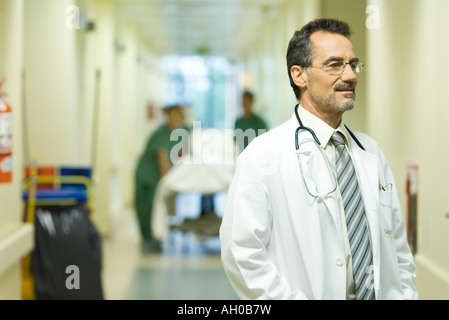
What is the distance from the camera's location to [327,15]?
7.73 ft

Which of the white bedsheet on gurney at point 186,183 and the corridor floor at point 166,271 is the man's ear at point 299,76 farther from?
the white bedsheet on gurney at point 186,183

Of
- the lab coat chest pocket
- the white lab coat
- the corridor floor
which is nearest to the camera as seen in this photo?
the white lab coat

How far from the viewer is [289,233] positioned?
1.89m

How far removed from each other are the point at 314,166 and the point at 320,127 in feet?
0.36

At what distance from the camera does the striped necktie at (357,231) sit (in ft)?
6.15

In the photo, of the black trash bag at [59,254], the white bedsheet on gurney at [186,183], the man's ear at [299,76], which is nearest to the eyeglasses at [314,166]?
the man's ear at [299,76]

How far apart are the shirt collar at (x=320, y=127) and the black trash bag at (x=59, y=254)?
2336 millimetres

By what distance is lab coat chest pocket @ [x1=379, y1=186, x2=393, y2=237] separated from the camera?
6.35 feet

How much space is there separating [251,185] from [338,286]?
0.33m

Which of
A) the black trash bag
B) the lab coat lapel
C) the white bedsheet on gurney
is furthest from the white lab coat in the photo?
the white bedsheet on gurney

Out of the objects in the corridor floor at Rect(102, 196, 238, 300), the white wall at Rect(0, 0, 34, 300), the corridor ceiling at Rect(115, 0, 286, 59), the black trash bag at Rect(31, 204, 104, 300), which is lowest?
the corridor floor at Rect(102, 196, 238, 300)

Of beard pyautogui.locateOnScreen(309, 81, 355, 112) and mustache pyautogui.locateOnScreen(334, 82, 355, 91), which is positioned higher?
mustache pyautogui.locateOnScreen(334, 82, 355, 91)

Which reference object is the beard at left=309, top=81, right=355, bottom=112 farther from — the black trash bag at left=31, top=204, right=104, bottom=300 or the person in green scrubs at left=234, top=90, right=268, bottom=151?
the black trash bag at left=31, top=204, right=104, bottom=300

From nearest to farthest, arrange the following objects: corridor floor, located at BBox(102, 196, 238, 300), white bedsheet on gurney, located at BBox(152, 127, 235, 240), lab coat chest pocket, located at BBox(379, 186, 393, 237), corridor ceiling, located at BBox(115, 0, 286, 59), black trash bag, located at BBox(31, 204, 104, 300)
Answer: lab coat chest pocket, located at BBox(379, 186, 393, 237) → black trash bag, located at BBox(31, 204, 104, 300) → corridor floor, located at BBox(102, 196, 238, 300) → corridor ceiling, located at BBox(115, 0, 286, 59) → white bedsheet on gurney, located at BBox(152, 127, 235, 240)
